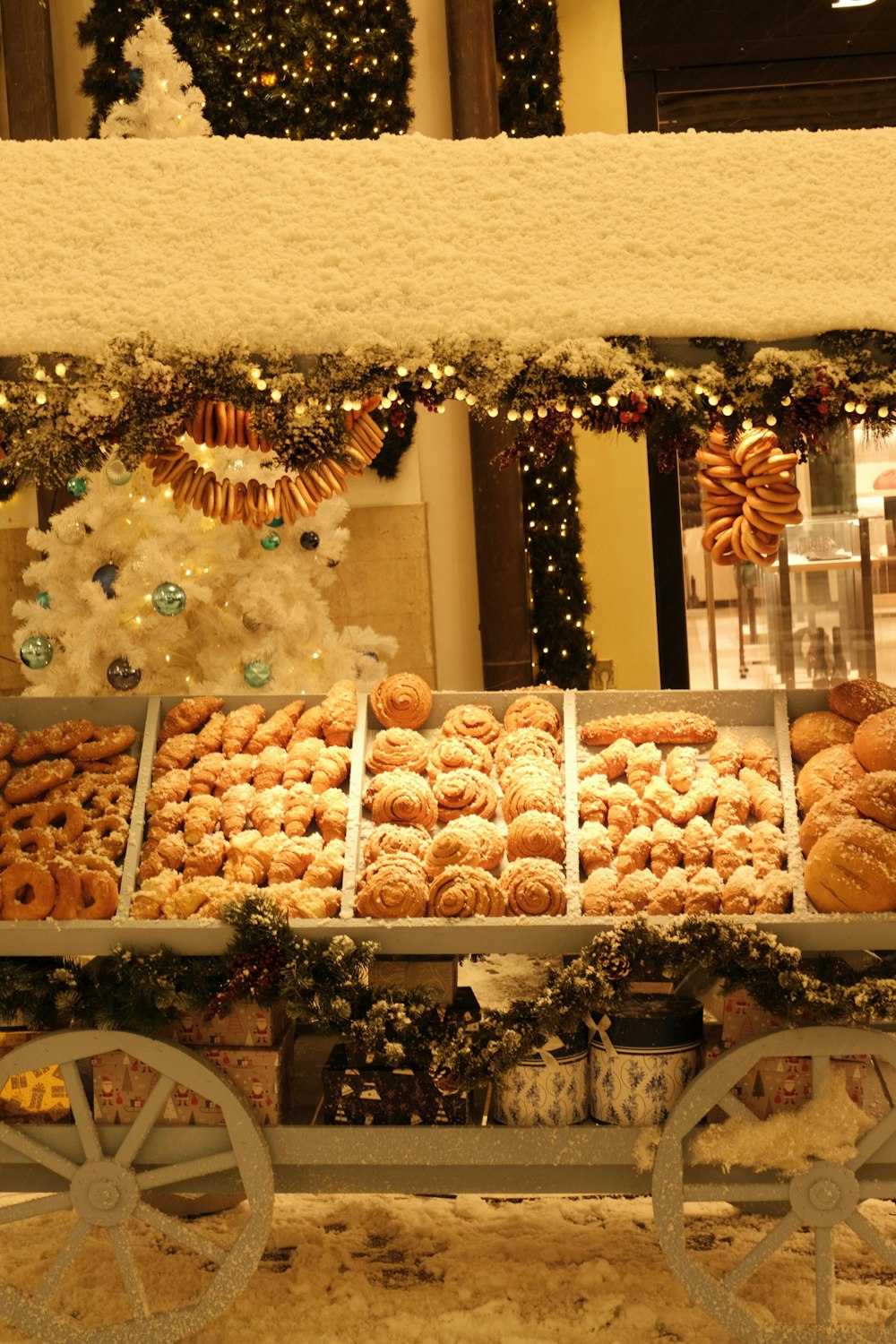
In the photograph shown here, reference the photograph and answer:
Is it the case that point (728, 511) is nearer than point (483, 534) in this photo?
Yes

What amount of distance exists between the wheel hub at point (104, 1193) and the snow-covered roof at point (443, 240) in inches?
73.7

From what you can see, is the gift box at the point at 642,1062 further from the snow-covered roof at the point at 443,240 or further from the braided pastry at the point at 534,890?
the snow-covered roof at the point at 443,240

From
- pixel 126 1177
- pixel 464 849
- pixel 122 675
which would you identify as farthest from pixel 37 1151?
pixel 122 675

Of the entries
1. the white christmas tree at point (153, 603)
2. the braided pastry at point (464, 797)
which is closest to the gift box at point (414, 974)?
the braided pastry at point (464, 797)

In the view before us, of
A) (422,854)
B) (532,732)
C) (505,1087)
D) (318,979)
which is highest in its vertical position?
(532,732)

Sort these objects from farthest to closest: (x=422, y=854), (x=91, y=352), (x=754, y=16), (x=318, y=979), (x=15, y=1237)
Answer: (x=754, y=16), (x=15, y=1237), (x=422, y=854), (x=318, y=979), (x=91, y=352)

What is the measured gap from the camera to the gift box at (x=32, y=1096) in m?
3.22

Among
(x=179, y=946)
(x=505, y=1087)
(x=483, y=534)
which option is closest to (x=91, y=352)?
(x=179, y=946)

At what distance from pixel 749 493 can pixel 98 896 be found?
1.90 m

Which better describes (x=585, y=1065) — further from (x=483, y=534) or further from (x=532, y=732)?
(x=483, y=534)

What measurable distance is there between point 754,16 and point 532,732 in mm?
5183

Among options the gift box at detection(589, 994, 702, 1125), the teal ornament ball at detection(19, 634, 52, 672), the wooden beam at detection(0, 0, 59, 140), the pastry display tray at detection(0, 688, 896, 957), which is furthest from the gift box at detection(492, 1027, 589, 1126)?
the wooden beam at detection(0, 0, 59, 140)

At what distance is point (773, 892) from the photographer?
3039 mm

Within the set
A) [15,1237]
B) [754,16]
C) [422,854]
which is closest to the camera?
[422,854]
